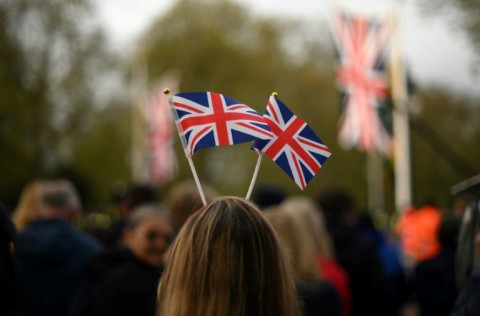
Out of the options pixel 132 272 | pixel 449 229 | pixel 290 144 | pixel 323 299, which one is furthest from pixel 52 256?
pixel 290 144

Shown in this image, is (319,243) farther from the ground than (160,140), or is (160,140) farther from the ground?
(160,140)

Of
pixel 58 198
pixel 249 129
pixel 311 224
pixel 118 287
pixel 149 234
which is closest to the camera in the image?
pixel 249 129

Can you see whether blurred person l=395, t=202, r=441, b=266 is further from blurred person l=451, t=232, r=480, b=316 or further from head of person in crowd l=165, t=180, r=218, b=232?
blurred person l=451, t=232, r=480, b=316

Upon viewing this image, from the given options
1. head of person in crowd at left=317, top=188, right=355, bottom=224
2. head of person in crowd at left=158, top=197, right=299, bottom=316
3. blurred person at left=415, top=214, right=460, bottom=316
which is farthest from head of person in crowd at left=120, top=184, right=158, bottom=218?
head of person in crowd at left=158, top=197, right=299, bottom=316

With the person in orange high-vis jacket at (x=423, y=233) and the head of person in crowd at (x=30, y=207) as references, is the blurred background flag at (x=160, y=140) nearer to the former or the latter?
the person in orange high-vis jacket at (x=423, y=233)

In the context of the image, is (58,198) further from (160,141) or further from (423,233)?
(160,141)

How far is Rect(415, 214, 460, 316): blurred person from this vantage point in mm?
7211

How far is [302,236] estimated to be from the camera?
535 centimetres

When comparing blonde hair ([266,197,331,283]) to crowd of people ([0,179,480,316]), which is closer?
crowd of people ([0,179,480,316])

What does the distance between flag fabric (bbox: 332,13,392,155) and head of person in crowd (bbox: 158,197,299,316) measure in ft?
42.9

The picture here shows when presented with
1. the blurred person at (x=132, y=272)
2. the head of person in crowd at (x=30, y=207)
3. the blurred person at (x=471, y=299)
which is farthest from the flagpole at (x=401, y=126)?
the blurred person at (x=471, y=299)

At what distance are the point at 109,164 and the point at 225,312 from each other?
133 feet

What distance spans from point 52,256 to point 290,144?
328 centimetres

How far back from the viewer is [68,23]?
90.1 feet
